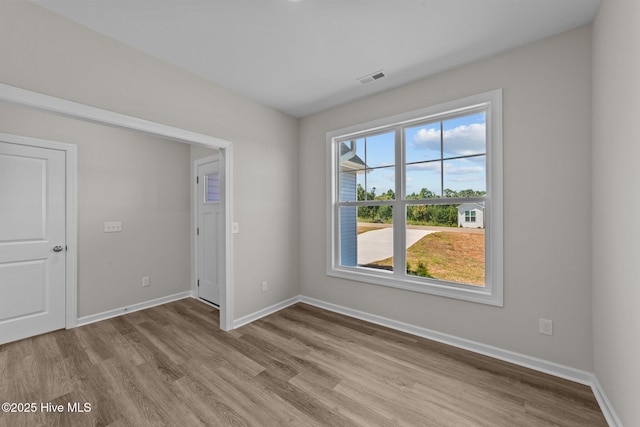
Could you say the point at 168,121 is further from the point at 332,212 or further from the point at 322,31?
the point at 332,212

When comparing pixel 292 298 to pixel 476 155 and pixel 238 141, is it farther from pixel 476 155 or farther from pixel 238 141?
pixel 476 155

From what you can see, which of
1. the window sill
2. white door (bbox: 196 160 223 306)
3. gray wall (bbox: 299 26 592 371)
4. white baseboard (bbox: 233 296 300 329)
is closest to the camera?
gray wall (bbox: 299 26 592 371)

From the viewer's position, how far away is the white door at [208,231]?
369cm

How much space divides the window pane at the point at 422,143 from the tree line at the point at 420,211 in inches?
14.1

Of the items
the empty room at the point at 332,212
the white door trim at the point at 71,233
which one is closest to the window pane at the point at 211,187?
the empty room at the point at 332,212

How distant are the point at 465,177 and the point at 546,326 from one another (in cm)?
138

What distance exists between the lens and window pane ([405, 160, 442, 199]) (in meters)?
2.66

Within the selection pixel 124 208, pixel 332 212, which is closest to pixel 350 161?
pixel 332 212

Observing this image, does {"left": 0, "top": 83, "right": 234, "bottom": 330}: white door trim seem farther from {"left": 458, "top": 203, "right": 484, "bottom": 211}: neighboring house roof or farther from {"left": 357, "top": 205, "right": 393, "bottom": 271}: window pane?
{"left": 458, "top": 203, "right": 484, "bottom": 211}: neighboring house roof

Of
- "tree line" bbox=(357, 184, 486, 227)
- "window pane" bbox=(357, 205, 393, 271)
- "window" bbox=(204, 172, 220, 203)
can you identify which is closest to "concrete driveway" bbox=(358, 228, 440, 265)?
"window pane" bbox=(357, 205, 393, 271)

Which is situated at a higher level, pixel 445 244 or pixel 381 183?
pixel 381 183

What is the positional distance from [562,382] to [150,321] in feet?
13.1

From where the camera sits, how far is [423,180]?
9.05ft

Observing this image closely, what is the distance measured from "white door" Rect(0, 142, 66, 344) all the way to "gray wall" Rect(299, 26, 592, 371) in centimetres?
408
